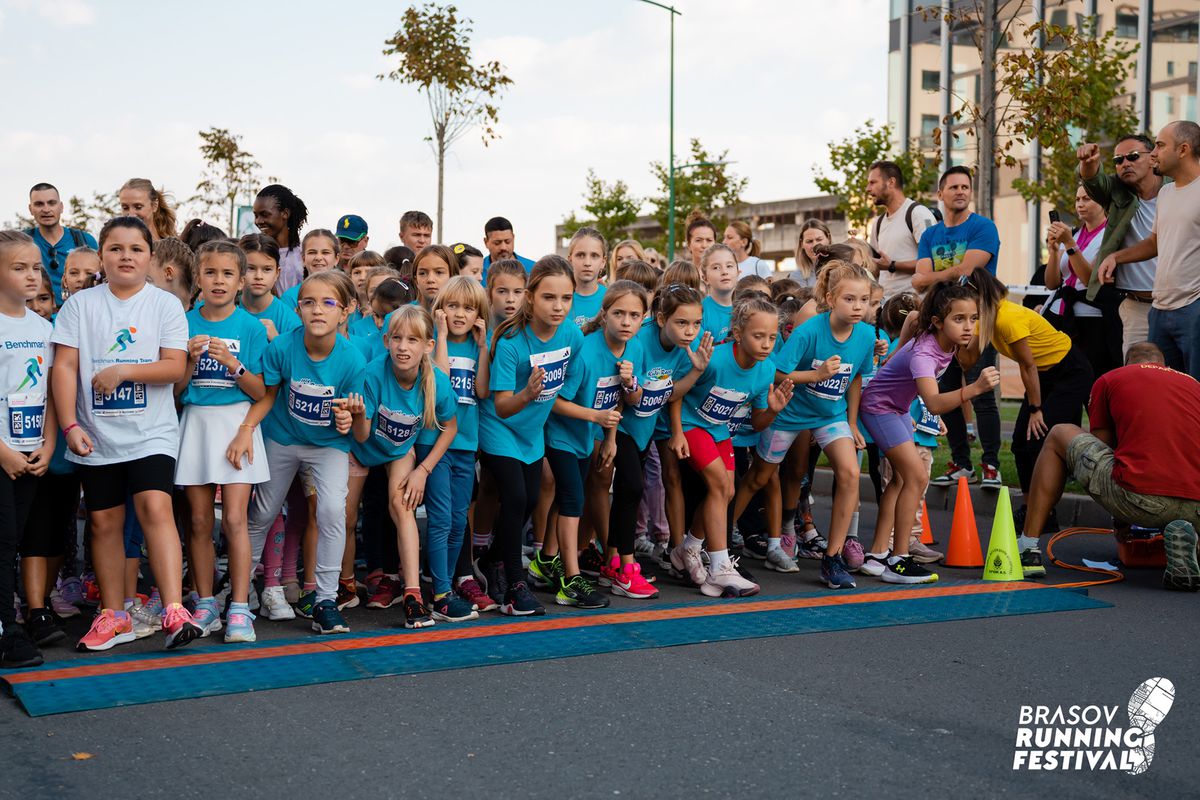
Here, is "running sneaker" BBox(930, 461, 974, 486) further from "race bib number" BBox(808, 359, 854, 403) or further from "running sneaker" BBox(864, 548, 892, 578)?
"race bib number" BBox(808, 359, 854, 403)

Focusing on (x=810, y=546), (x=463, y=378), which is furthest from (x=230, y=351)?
(x=810, y=546)

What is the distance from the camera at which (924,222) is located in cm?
998

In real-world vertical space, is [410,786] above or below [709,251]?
below

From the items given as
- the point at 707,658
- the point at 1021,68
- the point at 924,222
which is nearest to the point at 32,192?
the point at 707,658

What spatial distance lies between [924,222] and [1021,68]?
4.33 meters

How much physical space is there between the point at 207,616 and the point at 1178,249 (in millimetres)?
6176

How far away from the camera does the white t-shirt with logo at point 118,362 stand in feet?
17.5

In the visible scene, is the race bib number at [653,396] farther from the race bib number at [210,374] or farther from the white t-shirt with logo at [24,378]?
the white t-shirt with logo at [24,378]

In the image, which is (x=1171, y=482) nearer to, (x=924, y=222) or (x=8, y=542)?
(x=924, y=222)

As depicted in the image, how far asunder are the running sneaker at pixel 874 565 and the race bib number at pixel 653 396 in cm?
153

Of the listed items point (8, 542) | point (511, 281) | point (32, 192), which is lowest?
point (8, 542)

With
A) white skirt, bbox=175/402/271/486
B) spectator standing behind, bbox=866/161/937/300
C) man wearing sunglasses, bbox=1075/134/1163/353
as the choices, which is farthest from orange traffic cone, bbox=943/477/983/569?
white skirt, bbox=175/402/271/486

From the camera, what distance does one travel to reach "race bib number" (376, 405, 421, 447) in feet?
19.6

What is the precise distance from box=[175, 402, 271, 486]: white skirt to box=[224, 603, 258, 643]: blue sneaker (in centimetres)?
57
